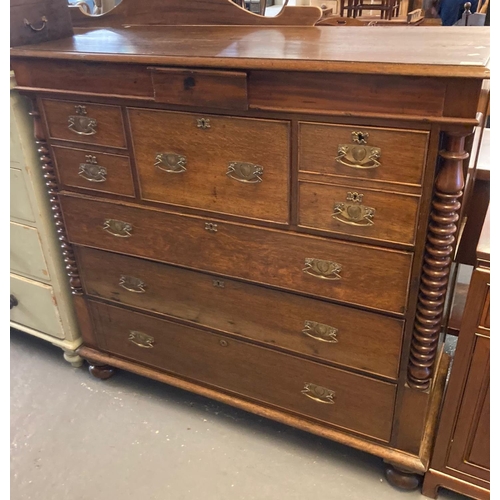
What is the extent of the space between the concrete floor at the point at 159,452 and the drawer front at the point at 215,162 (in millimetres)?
732

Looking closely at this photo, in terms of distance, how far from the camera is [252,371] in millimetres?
1428

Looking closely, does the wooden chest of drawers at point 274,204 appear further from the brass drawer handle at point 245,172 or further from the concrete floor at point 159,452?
the concrete floor at point 159,452

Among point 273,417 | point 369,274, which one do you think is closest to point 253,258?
point 369,274

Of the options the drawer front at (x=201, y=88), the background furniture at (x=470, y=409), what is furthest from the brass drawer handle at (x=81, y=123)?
the background furniture at (x=470, y=409)

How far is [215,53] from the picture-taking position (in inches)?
43.2

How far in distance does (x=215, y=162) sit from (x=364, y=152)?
0.36 meters

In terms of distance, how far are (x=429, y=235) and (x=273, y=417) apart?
0.73m

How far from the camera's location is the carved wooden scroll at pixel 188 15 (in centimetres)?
146

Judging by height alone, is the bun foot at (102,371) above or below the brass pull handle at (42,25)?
below

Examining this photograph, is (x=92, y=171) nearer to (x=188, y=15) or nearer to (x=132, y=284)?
(x=132, y=284)

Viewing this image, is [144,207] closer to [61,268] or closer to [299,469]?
[61,268]

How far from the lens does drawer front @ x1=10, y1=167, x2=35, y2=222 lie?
5.08ft

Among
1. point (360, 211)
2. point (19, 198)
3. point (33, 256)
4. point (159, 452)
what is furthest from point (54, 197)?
point (360, 211)

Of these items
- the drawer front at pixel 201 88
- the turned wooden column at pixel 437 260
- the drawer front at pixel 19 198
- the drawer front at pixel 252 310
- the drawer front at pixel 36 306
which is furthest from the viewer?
the drawer front at pixel 36 306
